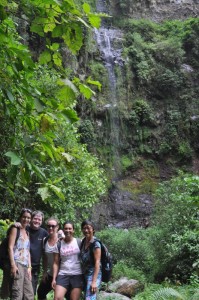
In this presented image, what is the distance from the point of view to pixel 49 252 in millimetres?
4402

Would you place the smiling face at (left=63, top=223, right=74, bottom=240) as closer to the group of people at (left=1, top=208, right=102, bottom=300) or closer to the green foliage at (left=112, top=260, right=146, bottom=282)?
the group of people at (left=1, top=208, right=102, bottom=300)

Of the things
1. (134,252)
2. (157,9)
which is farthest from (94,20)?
(157,9)

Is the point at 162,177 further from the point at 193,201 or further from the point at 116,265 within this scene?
the point at 193,201

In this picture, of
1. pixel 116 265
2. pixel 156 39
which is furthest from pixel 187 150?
pixel 116 265

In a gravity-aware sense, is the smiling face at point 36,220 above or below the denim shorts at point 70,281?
above

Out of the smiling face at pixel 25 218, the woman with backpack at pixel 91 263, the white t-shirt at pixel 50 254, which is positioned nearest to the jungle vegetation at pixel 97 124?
the smiling face at pixel 25 218

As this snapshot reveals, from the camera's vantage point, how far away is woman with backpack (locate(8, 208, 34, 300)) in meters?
4.15

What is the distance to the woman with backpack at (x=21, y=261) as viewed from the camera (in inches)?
163

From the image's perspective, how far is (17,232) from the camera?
4215 mm

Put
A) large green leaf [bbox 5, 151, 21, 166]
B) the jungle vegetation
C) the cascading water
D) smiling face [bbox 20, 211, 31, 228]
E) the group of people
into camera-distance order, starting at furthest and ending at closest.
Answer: the cascading water → smiling face [bbox 20, 211, 31, 228] → the group of people → the jungle vegetation → large green leaf [bbox 5, 151, 21, 166]

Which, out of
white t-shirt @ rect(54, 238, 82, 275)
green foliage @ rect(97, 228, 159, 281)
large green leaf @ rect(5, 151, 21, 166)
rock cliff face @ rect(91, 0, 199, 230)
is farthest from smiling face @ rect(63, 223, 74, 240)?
rock cliff face @ rect(91, 0, 199, 230)

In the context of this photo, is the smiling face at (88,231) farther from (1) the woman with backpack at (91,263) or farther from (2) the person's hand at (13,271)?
(2) the person's hand at (13,271)

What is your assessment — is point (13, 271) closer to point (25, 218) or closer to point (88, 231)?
point (25, 218)

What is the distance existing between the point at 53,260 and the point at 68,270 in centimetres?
28
